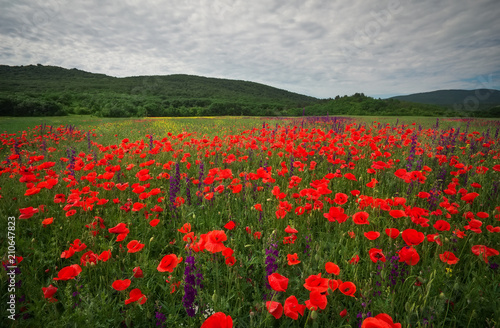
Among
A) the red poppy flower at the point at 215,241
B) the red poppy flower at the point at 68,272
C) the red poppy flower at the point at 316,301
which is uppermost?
the red poppy flower at the point at 215,241

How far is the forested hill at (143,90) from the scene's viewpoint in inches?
1737

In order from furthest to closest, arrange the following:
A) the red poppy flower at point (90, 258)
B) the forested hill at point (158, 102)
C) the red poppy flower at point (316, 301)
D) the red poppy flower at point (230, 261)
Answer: the forested hill at point (158, 102) → the red poppy flower at point (90, 258) → the red poppy flower at point (230, 261) → the red poppy flower at point (316, 301)

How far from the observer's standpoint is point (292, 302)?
1114 millimetres

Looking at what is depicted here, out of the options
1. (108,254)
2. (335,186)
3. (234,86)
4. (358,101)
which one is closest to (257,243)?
(108,254)

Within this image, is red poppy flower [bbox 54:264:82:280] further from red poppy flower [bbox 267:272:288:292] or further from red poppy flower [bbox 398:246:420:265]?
red poppy flower [bbox 398:246:420:265]

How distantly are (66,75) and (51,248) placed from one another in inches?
4393

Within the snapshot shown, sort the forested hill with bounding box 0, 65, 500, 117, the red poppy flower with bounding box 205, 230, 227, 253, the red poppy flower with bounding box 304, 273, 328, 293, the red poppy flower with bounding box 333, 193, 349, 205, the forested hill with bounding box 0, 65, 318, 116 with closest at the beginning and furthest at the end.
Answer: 1. the red poppy flower with bounding box 304, 273, 328, 293
2. the red poppy flower with bounding box 205, 230, 227, 253
3. the red poppy flower with bounding box 333, 193, 349, 205
4. the forested hill with bounding box 0, 65, 500, 117
5. the forested hill with bounding box 0, 65, 318, 116

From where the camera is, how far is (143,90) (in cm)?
7244

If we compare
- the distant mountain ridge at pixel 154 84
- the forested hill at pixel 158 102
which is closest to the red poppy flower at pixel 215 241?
the forested hill at pixel 158 102

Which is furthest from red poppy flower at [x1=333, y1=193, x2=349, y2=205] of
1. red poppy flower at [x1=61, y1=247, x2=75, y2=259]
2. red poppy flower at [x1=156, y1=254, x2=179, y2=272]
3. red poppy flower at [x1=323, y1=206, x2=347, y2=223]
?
red poppy flower at [x1=61, y1=247, x2=75, y2=259]

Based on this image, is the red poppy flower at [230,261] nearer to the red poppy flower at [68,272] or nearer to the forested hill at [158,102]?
the red poppy flower at [68,272]

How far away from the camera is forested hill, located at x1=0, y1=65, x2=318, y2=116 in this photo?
145ft

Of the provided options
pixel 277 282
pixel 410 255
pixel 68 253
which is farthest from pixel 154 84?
pixel 410 255

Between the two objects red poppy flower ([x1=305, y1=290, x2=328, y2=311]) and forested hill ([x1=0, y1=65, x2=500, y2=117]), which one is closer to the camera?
red poppy flower ([x1=305, y1=290, x2=328, y2=311])
